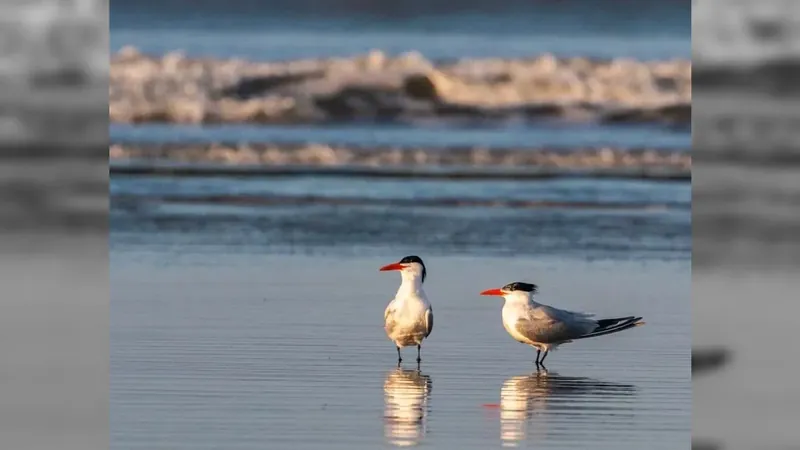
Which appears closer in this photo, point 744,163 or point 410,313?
point 744,163

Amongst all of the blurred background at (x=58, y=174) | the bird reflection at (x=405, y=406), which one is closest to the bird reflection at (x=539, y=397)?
the bird reflection at (x=405, y=406)

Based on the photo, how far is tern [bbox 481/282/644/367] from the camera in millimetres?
7812

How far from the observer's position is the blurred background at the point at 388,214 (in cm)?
623

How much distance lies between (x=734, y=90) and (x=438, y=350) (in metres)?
5.15

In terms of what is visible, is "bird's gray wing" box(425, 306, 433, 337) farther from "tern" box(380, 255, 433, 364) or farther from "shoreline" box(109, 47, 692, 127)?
"shoreline" box(109, 47, 692, 127)

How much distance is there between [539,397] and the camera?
21.6 ft

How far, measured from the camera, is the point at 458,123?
2192cm

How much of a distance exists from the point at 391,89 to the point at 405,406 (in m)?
17.5

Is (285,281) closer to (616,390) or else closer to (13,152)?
(616,390)

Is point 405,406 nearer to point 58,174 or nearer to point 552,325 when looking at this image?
point 552,325

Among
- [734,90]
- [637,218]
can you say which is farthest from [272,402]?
[637,218]

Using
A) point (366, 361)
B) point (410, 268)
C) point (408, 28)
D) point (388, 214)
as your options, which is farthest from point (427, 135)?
point (366, 361)

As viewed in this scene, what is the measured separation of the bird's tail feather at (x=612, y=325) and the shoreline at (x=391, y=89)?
44.8 feet

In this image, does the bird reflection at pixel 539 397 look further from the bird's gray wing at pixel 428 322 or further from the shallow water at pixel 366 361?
the bird's gray wing at pixel 428 322
